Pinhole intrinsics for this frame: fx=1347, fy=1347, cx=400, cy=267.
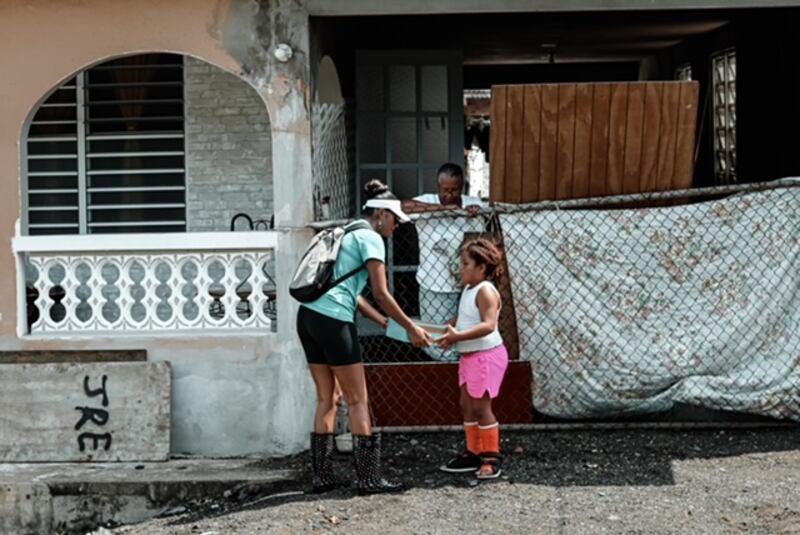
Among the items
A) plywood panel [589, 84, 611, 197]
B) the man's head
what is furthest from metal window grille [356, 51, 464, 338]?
plywood panel [589, 84, 611, 197]

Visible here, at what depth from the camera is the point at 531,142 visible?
887 cm

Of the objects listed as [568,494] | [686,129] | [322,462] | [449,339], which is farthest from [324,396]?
[686,129]

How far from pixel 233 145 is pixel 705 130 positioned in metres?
5.04

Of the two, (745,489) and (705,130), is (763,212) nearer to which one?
(745,489)

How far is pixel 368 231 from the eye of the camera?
754 cm

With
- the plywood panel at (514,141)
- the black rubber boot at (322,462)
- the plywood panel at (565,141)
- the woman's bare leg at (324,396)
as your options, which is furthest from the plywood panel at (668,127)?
the black rubber boot at (322,462)

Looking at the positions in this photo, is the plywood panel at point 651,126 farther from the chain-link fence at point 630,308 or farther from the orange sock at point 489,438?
the orange sock at point 489,438

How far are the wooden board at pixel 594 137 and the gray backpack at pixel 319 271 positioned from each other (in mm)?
1704

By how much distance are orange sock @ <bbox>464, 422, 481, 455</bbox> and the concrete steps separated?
1.11m

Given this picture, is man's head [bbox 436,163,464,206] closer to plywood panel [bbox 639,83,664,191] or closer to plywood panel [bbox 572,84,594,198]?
plywood panel [bbox 572,84,594,198]

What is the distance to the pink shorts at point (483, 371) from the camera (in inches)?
308

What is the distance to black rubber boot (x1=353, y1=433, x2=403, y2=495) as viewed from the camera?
759 cm

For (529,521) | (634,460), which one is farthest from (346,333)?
(634,460)

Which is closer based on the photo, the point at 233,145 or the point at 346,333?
the point at 346,333
